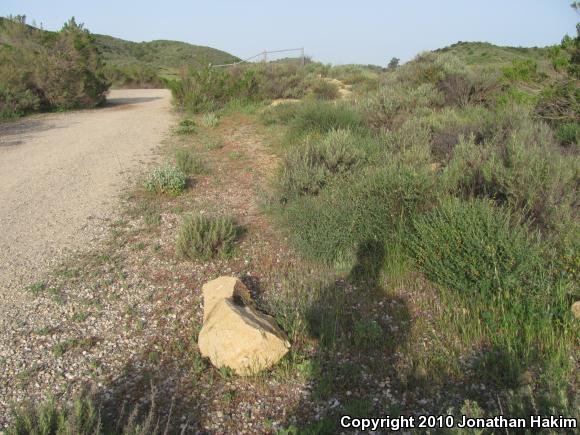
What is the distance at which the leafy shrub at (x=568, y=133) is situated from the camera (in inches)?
291

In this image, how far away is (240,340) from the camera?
3162mm

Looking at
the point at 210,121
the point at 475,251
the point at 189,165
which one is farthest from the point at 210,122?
the point at 475,251

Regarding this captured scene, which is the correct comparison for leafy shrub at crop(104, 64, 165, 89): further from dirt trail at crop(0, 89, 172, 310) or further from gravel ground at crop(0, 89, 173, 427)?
gravel ground at crop(0, 89, 173, 427)

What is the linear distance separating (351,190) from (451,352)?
8.40ft

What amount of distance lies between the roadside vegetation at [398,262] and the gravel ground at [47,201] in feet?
1.62

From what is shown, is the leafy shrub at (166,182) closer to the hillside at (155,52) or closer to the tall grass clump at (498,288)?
the tall grass clump at (498,288)

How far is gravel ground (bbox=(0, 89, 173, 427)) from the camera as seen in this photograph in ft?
11.8

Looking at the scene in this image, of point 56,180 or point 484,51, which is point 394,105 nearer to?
point 56,180

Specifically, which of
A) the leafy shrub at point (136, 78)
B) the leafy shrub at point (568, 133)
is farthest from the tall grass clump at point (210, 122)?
the leafy shrub at point (136, 78)

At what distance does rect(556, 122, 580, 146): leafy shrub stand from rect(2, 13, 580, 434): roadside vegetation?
4cm

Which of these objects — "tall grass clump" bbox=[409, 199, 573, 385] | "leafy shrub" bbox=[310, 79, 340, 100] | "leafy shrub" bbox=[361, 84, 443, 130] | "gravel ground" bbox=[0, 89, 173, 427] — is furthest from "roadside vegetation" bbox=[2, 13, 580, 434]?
"leafy shrub" bbox=[310, 79, 340, 100]

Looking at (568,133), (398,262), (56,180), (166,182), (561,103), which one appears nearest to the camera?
(398,262)

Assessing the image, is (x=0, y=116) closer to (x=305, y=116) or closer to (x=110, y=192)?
(x=110, y=192)

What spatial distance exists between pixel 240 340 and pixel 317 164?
4027 mm
